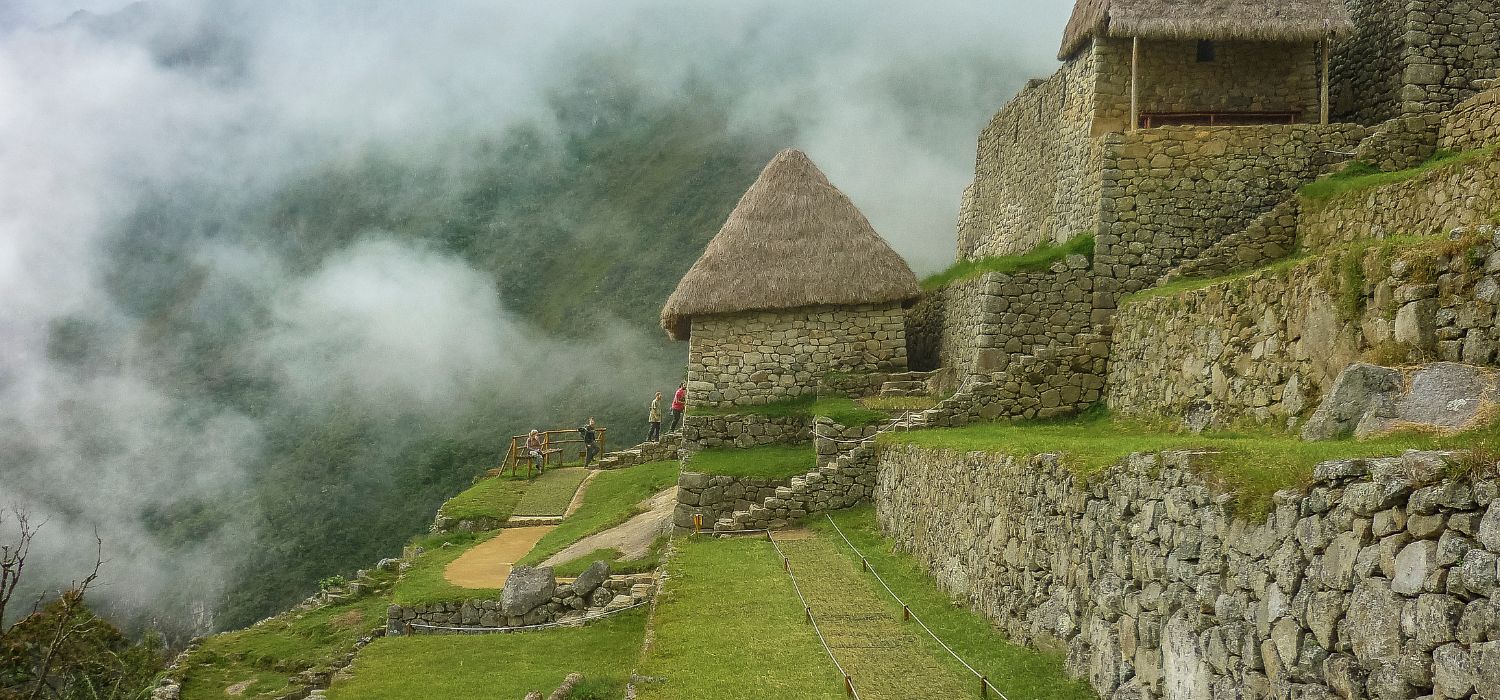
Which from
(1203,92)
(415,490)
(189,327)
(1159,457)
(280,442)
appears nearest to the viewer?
(1159,457)

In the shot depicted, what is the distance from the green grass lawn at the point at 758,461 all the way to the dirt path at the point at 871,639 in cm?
394

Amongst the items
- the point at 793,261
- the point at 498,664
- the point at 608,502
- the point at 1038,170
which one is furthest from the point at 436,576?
the point at 1038,170

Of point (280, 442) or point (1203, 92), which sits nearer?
point (1203, 92)

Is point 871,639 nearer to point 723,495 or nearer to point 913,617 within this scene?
point 913,617

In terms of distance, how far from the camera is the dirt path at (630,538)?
1705 cm

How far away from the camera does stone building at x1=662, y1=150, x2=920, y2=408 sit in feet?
62.1

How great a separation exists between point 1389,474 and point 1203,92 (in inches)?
505

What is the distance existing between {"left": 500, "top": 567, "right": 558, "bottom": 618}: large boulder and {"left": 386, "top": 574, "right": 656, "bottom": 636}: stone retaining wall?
0.21 feet

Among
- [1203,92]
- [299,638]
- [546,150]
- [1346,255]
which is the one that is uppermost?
[546,150]

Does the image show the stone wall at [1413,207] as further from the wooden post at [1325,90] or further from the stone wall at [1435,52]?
the stone wall at [1435,52]

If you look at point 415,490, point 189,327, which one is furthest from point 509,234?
point 415,490

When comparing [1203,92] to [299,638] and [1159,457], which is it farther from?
[299,638]

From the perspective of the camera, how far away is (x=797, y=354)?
19.1 m

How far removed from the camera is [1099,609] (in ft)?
21.4
